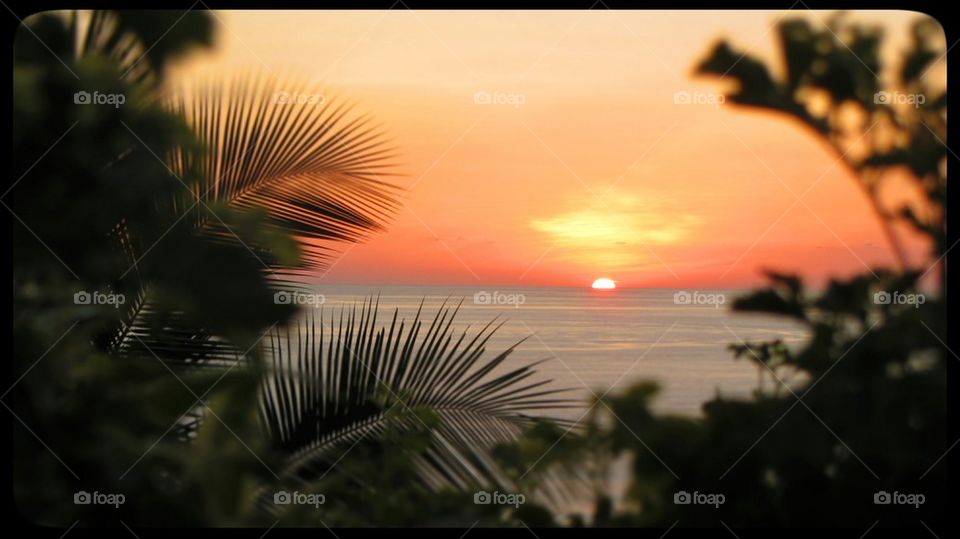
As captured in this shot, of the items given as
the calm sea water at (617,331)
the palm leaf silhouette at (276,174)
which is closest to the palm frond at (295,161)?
the palm leaf silhouette at (276,174)

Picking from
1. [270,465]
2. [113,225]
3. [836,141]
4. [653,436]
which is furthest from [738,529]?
[113,225]

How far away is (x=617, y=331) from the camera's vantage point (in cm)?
236

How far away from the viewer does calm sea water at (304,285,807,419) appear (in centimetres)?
223

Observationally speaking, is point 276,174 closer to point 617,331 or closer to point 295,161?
point 295,161

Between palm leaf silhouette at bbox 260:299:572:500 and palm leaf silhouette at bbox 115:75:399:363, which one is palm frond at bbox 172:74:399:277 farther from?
palm leaf silhouette at bbox 260:299:572:500

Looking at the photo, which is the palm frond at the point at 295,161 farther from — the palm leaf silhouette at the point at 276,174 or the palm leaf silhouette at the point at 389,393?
the palm leaf silhouette at the point at 389,393

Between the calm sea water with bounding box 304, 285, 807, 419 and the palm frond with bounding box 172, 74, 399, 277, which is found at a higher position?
the palm frond with bounding box 172, 74, 399, 277

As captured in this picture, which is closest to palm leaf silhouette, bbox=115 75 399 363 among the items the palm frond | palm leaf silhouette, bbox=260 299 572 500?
the palm frond

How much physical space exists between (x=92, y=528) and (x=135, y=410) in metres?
0.38

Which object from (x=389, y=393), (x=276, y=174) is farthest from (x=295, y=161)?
(x=389, y=393)

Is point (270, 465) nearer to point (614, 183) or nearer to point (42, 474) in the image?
point (42, 474)

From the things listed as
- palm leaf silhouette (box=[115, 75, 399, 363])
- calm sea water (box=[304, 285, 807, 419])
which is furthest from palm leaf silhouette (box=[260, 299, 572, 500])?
palm leaf silhouette (box=[115, 75, 399, 363])

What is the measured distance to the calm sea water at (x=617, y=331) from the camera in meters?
2.23

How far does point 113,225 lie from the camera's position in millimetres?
2055
